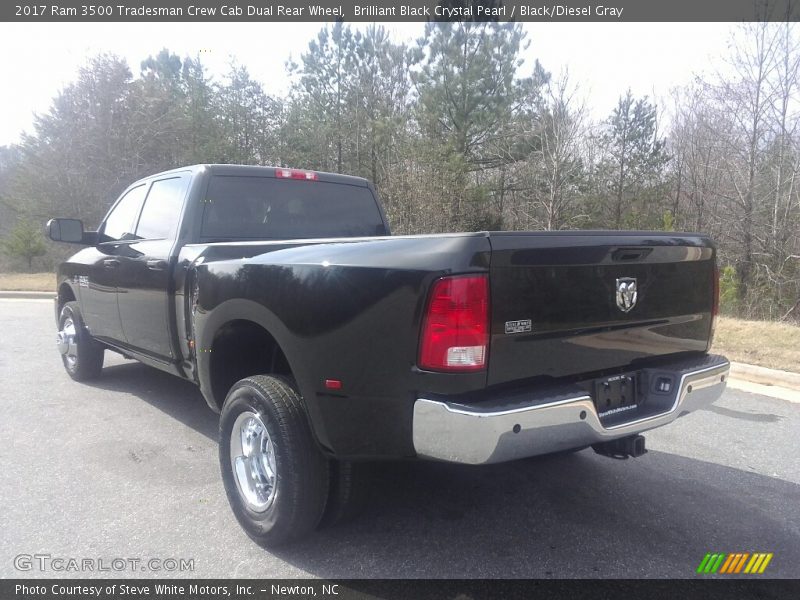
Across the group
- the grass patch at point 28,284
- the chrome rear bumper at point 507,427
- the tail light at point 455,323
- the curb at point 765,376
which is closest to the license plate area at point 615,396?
the chrome rear bumper at point 507,427

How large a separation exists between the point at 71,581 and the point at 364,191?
3.50 metres

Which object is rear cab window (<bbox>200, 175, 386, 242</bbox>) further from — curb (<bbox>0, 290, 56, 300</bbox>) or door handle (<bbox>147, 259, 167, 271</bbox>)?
curb (<bbox>0, 290, 56, 300</bbox>)

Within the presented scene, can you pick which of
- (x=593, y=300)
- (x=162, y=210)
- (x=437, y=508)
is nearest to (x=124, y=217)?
(x=162, y=210)

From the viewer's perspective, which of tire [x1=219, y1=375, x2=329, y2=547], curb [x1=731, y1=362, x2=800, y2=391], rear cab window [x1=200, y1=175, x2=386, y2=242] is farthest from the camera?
curb [x1=731, y1=362, x2=800, y2=391]

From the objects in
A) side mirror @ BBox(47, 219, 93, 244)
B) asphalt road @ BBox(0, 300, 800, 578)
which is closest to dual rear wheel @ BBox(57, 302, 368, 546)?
asphalt road @ BBox(0, 300, 800, 578)

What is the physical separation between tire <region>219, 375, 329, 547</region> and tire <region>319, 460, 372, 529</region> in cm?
7

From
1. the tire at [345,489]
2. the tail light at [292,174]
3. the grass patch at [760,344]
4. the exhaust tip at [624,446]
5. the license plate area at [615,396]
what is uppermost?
the tail light at [292,174]

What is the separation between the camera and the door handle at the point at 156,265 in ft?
13.1

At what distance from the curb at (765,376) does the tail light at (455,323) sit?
5.48m

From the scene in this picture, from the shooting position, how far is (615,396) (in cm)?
273

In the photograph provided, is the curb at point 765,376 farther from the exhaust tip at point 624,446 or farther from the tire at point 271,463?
the tire at point 271,463

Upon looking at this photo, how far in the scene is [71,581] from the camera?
261 cm

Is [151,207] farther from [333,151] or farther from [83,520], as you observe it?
[333,151]

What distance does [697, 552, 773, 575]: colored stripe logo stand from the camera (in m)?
2.68
